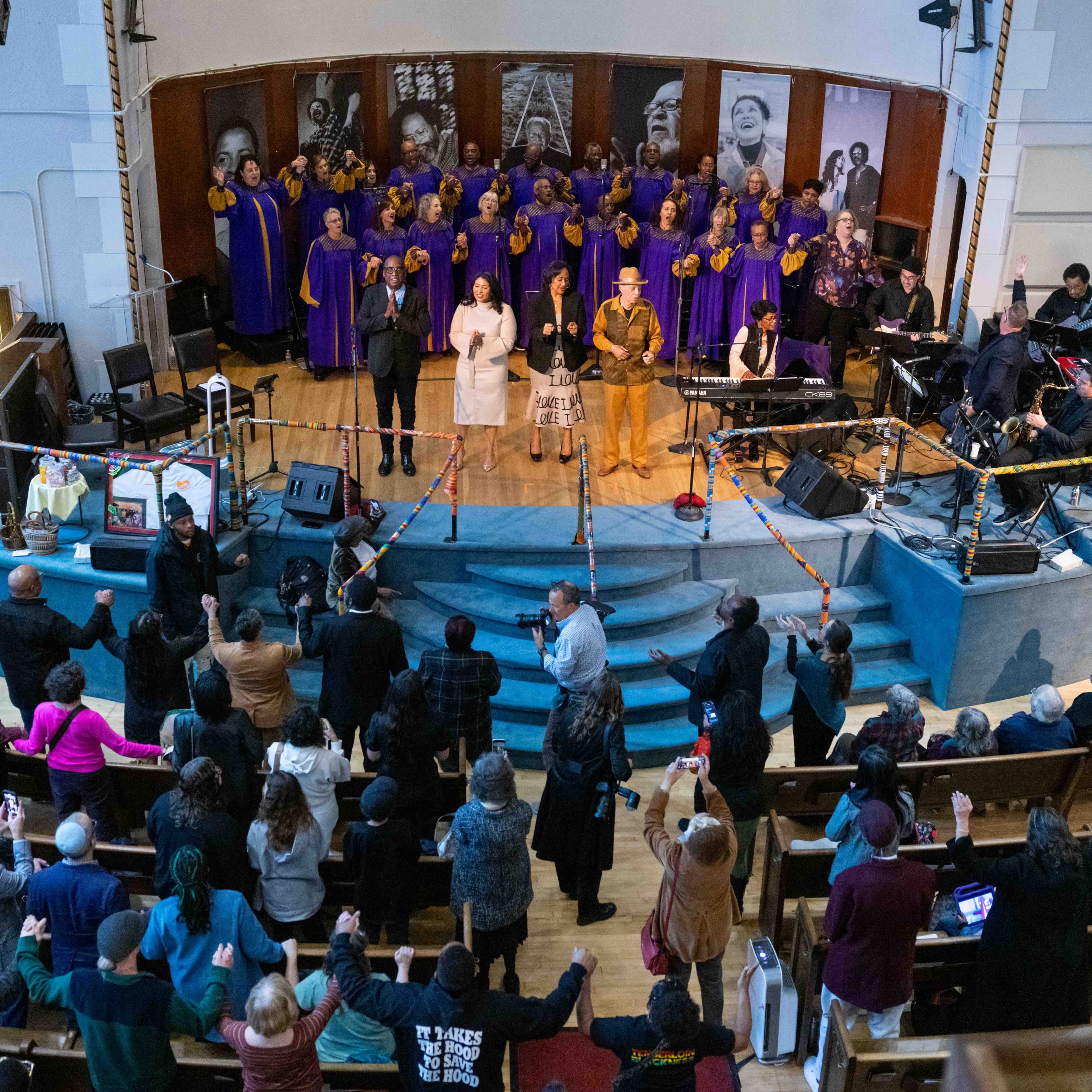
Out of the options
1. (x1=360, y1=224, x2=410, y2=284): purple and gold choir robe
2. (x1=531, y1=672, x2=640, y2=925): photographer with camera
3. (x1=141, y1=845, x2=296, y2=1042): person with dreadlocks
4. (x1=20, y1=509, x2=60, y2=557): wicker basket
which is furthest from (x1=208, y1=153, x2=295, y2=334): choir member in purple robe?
(x1=141, y1=845, x2=296, y2=1042): person with dreadlocks

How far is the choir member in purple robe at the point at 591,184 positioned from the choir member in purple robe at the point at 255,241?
2.60m

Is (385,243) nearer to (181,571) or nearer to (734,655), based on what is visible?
(181,571)

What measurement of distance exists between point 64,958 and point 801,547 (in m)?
5.35

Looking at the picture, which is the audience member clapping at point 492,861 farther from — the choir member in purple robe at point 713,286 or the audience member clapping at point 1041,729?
the choir member in purple robe at point 713,286

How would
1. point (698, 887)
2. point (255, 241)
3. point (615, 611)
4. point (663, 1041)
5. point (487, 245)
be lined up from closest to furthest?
point (663, 1041)
point (698, 887)
point (615, 611)
point (255, 241)
point (487, 245)

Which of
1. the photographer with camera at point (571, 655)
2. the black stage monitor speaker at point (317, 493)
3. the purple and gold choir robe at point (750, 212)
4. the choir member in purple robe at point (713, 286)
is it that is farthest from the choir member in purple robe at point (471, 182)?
the photographer with camera at point (571, 655)

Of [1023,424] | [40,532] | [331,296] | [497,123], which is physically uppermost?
[497,123]

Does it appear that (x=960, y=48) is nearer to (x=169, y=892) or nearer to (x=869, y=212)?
(x=869, y=212)

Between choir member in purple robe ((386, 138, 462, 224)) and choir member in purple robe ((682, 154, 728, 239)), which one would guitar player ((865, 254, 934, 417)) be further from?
choir member in purple robe ((386, 138, 462, 224))

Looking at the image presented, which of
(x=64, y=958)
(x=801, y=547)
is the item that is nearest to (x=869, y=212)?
(x=801, y=547)

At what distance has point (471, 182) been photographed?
38.8 feet

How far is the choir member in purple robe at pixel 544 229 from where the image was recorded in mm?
11477

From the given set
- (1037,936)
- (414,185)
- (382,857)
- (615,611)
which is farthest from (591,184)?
(1037,936)

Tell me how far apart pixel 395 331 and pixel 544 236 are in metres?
3.54
